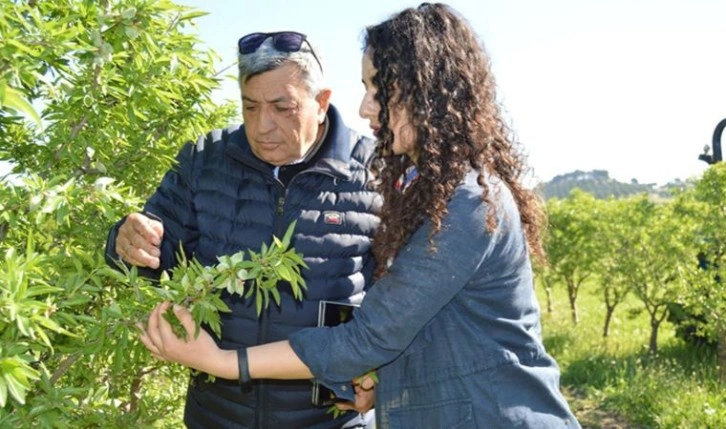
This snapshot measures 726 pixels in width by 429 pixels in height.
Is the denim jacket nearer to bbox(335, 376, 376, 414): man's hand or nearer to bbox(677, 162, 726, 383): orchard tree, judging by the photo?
bbox(335, 376, 376, 414): man's hand

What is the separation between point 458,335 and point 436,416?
0.24 meters

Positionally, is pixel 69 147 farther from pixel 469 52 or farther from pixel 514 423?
pixel 514 423

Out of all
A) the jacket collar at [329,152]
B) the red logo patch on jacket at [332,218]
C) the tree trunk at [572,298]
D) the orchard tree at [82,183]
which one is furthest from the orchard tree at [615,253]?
the red logo patch on jacket at [332,218]

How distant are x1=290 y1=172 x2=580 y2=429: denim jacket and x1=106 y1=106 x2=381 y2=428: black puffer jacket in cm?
62

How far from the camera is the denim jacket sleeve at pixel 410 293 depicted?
6.84ft

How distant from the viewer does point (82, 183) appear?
10.2ft

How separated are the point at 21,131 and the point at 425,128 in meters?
2.52

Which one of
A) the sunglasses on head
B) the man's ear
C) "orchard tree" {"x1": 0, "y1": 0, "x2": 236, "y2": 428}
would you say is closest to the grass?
"orchard tree" {"x1": 0, "y1": 0, "x2": 236, "y2": 428}

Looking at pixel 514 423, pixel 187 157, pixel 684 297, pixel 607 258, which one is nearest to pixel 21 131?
pixel 187 157

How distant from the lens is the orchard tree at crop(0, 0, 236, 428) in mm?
1952

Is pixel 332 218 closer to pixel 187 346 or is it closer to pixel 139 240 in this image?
pixel 139 240

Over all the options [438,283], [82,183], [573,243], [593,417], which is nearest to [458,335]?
[438,283]

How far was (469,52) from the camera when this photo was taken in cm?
232

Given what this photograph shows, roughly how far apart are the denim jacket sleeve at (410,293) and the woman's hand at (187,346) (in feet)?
0.79
